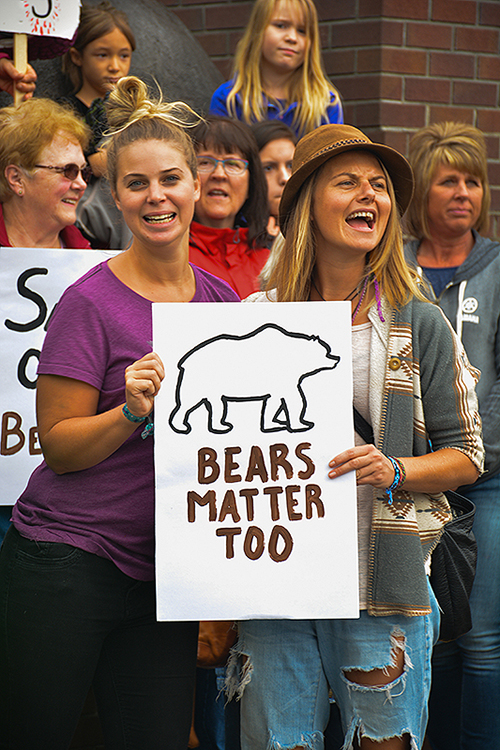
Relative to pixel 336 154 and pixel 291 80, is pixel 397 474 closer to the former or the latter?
pixel 336 154

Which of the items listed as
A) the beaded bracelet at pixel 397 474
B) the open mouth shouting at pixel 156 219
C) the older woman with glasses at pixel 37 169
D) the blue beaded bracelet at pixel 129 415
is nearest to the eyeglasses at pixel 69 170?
the older woman with glasses at pixel 37 169

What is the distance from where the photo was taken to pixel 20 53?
10.7 ft

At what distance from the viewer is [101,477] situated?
6.62ft

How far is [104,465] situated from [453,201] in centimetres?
212

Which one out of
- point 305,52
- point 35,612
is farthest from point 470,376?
point 305,52

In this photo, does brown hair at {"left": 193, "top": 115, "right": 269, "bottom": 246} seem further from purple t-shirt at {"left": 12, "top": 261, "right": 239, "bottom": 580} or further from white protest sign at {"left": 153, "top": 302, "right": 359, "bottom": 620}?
white protest sign at {"left": 153, "top": 302, "right": 359, "bottom": 620}

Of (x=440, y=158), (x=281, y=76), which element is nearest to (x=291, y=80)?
(x=281, y=76)

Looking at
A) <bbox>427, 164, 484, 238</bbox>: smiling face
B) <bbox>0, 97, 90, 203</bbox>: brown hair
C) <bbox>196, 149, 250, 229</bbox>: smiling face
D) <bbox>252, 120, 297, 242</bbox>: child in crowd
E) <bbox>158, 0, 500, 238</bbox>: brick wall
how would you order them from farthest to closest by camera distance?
<bbox>158, 0, 500, 238</bbox>: brick wall, <bbox>252, 120, 297, 242</bbox>: child in crowd, <bbox>427, 164, 484, 238</bbox>: smiling face, <bbox>196, 149, 250, 229</bbox>: smiling face, <bbox>0, 97, 90, 203</bbox>: brown hair

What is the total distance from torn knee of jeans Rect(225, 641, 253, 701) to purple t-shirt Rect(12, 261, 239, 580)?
30 centimetres

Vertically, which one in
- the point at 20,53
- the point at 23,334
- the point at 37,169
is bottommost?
the point at 23,334

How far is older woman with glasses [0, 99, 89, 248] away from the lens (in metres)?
2.81

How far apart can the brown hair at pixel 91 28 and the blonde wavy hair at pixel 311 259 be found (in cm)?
205

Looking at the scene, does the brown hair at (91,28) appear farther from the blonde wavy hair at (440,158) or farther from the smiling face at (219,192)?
the blonde wavy hair at (440,158)

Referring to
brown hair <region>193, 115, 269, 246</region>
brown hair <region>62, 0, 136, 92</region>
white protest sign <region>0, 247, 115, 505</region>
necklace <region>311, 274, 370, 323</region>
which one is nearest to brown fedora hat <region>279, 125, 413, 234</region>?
necklace <region>311, 274, 370, 323</region>
